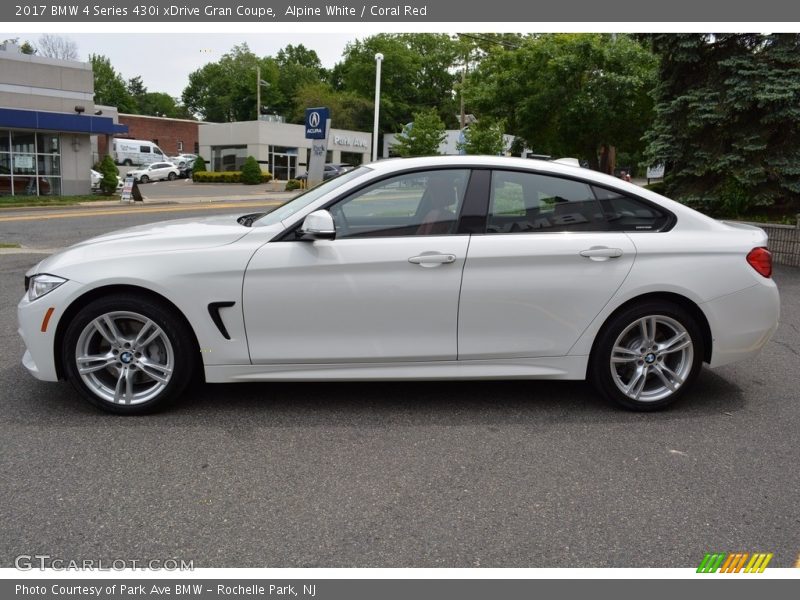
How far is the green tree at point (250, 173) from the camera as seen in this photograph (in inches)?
1877

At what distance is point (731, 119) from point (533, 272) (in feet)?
39.7

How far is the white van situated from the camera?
51625 millimetres

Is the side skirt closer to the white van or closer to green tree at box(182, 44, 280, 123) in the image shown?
the white van

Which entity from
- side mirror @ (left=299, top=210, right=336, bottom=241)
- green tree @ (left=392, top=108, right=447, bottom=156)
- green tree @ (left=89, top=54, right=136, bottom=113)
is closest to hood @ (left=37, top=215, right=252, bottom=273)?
side mirror @ (left=299, top=210, right=336, bottom=241)

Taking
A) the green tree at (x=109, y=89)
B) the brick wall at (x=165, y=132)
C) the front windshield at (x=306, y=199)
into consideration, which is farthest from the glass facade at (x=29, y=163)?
the green tree at (x=109, y=89)

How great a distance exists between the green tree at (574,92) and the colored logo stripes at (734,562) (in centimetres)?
2367

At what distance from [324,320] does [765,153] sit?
12958 millimetres

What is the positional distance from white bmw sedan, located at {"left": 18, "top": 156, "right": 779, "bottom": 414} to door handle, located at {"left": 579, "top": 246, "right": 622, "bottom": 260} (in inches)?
0.5

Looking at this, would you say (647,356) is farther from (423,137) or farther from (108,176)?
(423,137)

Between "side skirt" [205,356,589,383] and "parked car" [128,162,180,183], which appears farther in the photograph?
"parked car" [128,162,180,183]

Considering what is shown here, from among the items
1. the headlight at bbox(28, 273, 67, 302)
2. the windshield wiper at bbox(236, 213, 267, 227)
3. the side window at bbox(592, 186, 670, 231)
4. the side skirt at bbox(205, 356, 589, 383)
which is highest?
the side window at bbox(592, 186, 670, 231)

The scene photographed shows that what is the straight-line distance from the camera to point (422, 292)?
4.43 meters

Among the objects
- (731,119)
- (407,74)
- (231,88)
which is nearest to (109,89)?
(231,88)

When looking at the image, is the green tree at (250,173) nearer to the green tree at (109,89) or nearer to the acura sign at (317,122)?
the acura sign at (317,122)
